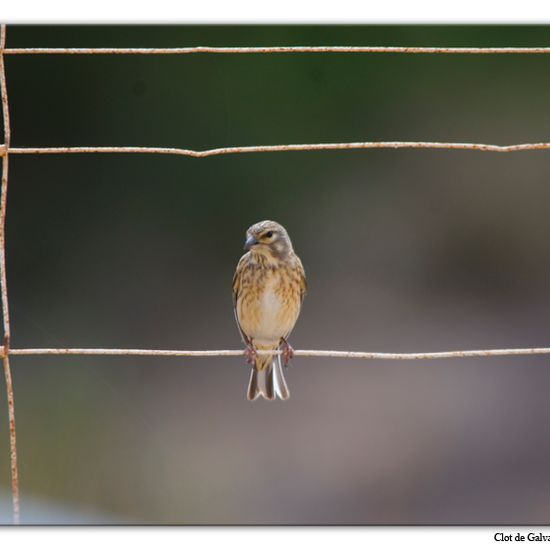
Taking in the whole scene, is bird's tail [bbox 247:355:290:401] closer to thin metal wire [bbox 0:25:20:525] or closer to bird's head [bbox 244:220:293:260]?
bird's head [bbox 244:220:293:260]

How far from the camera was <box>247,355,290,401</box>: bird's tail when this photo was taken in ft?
12.6

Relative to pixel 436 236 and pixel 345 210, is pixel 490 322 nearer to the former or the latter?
pixel 436 236

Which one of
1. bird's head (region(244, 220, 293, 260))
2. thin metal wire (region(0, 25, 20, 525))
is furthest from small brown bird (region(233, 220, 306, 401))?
thin metal wire (region(0, 25, 20, 525))

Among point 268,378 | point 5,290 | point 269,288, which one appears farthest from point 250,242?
point 5,290

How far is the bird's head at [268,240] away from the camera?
3.53 metres

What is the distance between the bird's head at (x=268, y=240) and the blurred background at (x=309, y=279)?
133cm

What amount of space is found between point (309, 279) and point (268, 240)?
2268 mm

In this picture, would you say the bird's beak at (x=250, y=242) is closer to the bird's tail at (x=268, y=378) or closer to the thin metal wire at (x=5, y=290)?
the bird's tail at (x=268, y=378)

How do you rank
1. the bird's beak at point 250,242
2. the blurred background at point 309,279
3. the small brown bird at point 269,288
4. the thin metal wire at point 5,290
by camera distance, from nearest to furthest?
the thin metal wire at point 5,290 → the bird's beak at point 250,242 → the small brown bird at point 269,288 → the blurred background at point 309,279

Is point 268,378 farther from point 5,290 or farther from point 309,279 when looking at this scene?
point 309,279

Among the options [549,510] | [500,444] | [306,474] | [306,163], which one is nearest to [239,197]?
[306,163]

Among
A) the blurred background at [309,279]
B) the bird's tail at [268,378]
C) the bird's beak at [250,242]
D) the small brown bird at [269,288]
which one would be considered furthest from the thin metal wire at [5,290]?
the blurred background at [309,279]

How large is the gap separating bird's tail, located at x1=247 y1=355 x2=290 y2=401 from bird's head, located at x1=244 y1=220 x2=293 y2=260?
1.32ft

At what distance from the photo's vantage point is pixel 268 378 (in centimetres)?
386
